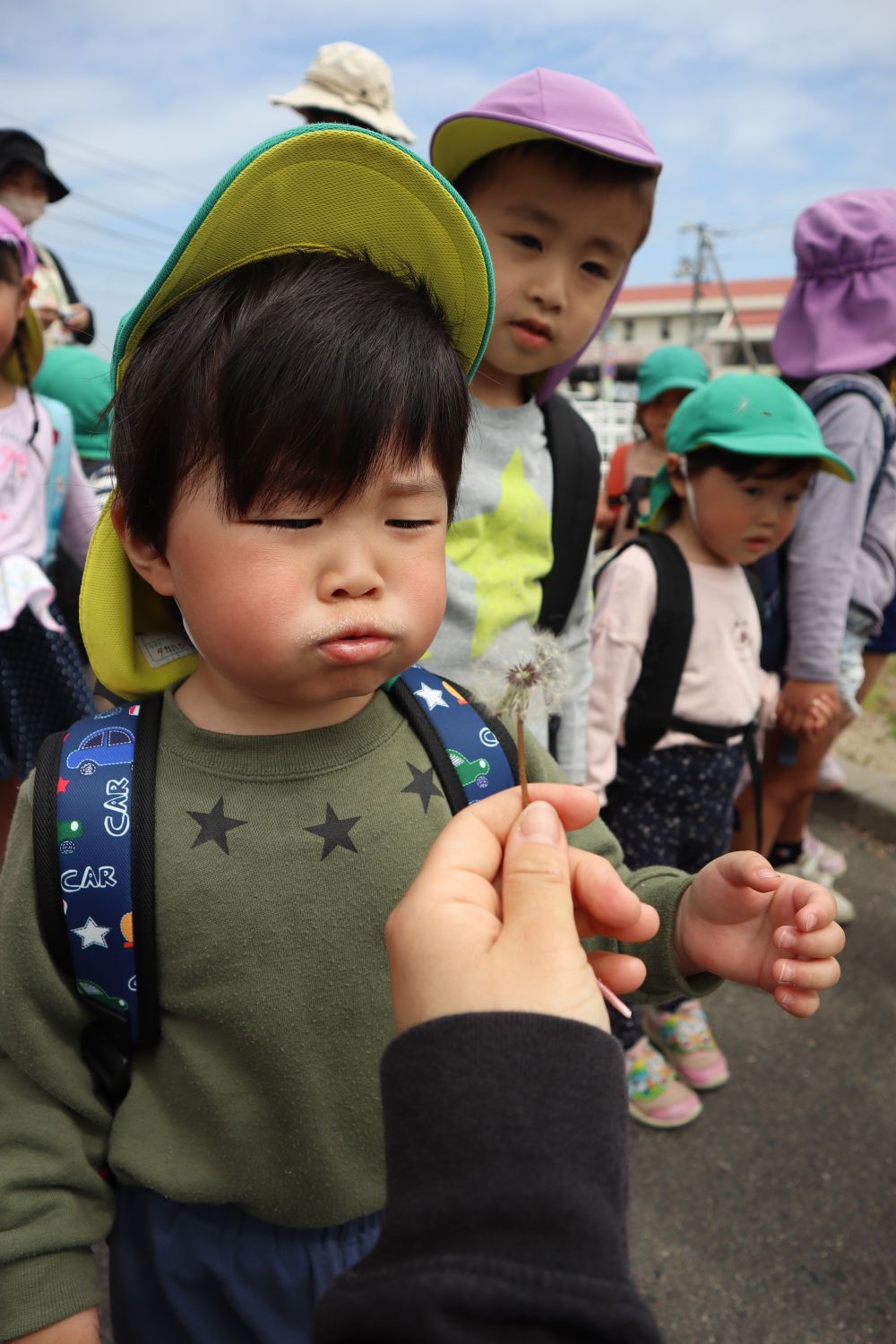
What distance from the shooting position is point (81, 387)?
12.8 feet

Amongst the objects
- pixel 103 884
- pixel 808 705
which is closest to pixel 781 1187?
pixel 808 705

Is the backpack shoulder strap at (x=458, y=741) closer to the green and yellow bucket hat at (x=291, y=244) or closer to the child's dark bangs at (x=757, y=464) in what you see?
the green and yellow bucket hat at (x=291, y=244)

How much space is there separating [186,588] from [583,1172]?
29.2 inches

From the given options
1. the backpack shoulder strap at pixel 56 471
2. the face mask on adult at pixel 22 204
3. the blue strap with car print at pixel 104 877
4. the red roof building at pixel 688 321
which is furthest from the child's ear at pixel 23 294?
the red roof building at pixel 688 321

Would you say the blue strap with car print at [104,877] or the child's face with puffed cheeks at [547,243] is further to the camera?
the child's face with puffed cheeks at [547,243]

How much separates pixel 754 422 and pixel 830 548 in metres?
0.58

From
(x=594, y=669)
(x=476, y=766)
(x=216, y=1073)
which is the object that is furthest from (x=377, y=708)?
(x=594, y=669)

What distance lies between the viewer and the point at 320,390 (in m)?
1.00

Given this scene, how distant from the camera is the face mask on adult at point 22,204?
451 cm

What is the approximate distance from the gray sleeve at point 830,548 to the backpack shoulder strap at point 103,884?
2.31m

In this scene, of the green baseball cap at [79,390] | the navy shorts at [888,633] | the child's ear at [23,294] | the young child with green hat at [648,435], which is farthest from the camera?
the young child with green hat at [648,435]

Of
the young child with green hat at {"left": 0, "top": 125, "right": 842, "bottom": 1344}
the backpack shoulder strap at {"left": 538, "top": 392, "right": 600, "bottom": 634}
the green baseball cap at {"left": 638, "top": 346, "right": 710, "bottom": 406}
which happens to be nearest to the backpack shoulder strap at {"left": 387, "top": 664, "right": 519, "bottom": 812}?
the young child with green hat at {"left": 0, "top": 125, "right": 842, "bottom": 1344}

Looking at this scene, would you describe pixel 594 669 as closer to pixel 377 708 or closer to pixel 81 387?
pixel 377 708

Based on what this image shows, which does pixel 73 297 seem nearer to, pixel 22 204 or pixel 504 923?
pixel 22 204
